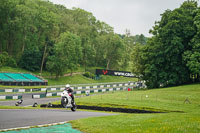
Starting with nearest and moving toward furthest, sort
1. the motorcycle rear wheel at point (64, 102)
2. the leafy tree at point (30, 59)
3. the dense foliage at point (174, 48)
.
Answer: the motorcycle rear wheel at point (64, 102), the dense foliage at point (174, 48), the leafy tree at point (30, 59)

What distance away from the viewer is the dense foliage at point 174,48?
52.8 m

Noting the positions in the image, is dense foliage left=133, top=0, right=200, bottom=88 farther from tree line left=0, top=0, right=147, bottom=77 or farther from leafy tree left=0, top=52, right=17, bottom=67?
leafy tree left=0, top=52, right=17, bottom=67

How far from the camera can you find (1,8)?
7619cm

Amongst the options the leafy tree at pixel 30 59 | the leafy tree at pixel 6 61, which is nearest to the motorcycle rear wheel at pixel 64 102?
the leafy tree at pixel 6 61

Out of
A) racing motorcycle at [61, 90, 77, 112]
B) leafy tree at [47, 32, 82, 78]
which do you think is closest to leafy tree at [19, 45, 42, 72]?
leafy tree at [47, 32, 82, 78]

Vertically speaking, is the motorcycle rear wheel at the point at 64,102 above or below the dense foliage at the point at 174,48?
below

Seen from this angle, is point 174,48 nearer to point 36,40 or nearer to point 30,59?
point 30,59

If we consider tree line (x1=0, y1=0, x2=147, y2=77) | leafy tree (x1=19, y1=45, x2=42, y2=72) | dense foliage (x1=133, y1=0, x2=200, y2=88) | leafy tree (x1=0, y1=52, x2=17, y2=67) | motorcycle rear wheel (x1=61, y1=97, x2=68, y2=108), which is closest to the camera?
motorcycle rear wheel (x1=61, y1=97, x2=68, y2=108)

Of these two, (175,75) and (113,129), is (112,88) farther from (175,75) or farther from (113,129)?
(113,129)

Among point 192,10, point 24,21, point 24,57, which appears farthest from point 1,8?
point 192,10

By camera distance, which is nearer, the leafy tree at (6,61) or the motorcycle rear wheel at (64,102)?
the motorcycle rear wheel at (64,102)

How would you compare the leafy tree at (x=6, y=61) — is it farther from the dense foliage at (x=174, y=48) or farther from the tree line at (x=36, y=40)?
the dense foliage at (x=174, y=48)

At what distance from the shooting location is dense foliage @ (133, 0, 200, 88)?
173 feet

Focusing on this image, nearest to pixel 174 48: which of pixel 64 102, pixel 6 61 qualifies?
pixel 64 102
